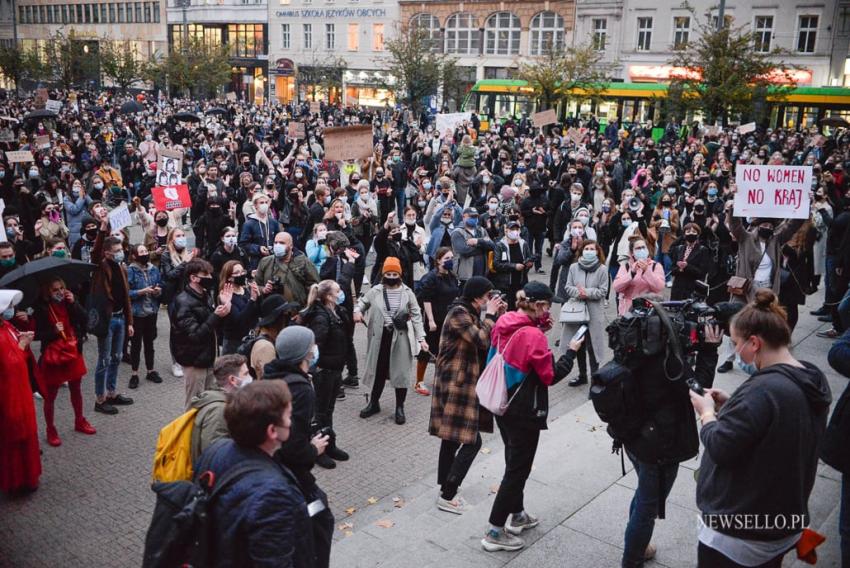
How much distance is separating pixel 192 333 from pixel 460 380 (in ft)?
9.46

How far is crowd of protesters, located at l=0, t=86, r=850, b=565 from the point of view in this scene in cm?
539

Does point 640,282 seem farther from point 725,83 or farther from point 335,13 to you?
point 335,13

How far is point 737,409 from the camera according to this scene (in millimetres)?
3527

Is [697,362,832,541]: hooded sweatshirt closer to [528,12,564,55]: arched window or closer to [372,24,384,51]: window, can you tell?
[528,12,564,55]: arched window

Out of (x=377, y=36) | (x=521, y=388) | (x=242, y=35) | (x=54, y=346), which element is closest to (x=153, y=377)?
(x=54, y=346)

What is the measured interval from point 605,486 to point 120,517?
160 inches

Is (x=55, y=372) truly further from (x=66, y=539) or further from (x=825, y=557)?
(x=825, y=557)

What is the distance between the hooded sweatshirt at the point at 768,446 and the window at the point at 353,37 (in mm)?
64943

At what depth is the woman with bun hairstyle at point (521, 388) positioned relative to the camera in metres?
5.22

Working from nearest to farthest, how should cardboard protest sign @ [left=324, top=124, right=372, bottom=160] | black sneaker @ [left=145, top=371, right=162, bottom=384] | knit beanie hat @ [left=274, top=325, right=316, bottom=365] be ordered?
knit beanie hat @ [left=274, top=325, right=316, bottom=365], black sneaker @ [left=145, top=371, right=162, bottom=384], cardboard protest sign @ [left=324, top=124, right=372, bottom=160]

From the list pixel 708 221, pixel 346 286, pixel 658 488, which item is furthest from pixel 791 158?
pixel 658 488

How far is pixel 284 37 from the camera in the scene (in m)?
69.8

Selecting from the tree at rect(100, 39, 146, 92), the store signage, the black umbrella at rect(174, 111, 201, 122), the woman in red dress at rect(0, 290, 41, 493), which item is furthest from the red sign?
the store signage

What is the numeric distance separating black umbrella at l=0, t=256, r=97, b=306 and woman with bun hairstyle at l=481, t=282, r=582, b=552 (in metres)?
4.16
